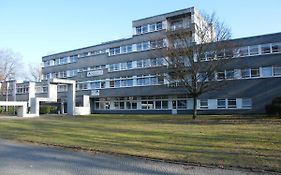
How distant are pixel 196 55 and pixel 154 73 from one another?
38.5 ft

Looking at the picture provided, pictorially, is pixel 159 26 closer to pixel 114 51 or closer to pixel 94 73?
pixel 114 51

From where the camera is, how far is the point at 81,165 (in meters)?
10.2

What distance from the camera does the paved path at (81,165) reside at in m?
9.01

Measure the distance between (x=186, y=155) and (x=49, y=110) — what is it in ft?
184

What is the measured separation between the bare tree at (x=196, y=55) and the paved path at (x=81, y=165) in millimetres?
22627

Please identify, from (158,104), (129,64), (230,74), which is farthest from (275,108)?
(129,64)

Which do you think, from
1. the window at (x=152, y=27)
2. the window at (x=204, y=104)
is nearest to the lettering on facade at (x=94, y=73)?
the window at (x=152, y=27)

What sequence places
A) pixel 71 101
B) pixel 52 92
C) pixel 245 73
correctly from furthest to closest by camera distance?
1. pixel 52 92
2. pixel 71 101
3. pixel 245 73

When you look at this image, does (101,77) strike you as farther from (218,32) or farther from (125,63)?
(218,32)

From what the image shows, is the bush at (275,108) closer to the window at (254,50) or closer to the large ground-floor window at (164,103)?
the large ground-floor window at (164,103)

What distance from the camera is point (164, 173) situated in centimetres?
882

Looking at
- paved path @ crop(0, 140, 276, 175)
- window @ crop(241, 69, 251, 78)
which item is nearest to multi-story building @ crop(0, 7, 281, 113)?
window @ crop(241, 69, 251, 78)

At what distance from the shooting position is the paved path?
29.6ft

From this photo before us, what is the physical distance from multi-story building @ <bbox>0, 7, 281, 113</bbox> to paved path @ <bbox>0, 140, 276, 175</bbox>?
25.9 metres
